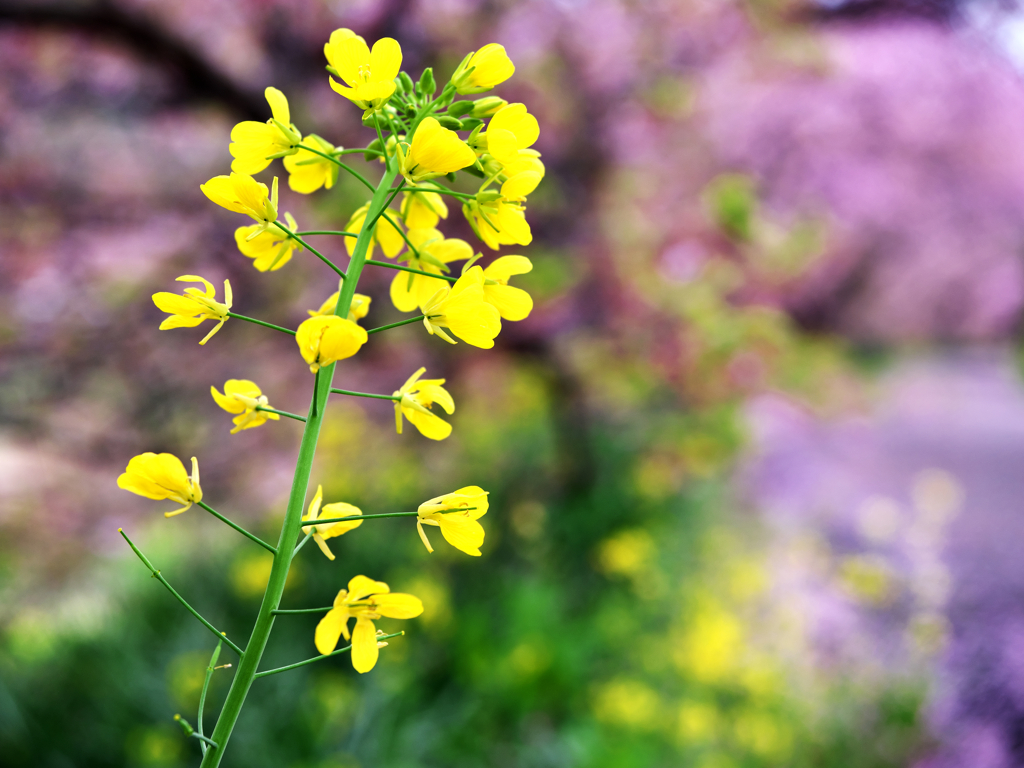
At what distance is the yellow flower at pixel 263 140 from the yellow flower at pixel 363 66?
0.07 metres

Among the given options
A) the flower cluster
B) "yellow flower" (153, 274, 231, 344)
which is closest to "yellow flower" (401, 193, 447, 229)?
the flower cluster

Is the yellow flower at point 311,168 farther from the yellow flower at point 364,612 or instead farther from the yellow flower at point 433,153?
the yellow flower at point 364,612

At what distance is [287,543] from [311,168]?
0.42 m

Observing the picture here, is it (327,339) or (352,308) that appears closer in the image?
(327,339)

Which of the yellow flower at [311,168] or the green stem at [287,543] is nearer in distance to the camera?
the green stem at [287,543]

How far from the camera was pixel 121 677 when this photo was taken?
7.16ft

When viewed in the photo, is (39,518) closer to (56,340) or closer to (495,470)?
(56,340)

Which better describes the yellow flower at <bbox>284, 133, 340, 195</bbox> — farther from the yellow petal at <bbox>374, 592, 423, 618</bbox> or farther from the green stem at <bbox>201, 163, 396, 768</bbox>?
the yellow petal at <bbox>374, 592, 423, 618</bbox>

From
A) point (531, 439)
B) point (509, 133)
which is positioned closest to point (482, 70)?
point (509, 133)

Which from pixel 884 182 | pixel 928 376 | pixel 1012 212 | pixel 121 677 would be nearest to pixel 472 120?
pixel 121 677

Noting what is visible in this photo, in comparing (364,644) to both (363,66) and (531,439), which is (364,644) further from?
(531,439)

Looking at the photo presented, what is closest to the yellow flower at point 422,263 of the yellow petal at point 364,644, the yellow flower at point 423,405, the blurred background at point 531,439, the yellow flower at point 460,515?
the yellow flower at point 423,405

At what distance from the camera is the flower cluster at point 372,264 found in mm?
545

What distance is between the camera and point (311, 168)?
2.36 feet
